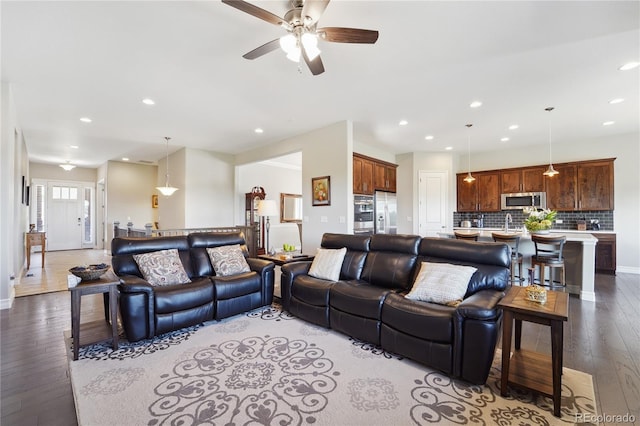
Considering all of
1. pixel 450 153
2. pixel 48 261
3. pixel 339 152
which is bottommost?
pixel 48 261

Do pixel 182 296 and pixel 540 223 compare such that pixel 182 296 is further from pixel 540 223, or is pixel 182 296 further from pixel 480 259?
pixel 540 223

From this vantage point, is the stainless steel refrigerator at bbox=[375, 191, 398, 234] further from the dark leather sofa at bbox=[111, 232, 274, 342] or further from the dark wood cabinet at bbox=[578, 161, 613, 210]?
the dark wood cabinet at bbox=[578, 161, 613, 210]

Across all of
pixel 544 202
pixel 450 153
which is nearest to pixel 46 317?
pixel 450 153

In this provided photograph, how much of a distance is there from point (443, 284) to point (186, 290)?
250 cm

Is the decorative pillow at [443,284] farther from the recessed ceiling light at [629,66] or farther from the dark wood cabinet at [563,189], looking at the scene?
the dark wood cabinet at [563,189]

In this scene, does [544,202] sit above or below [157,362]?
above

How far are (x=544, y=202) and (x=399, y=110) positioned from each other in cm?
460

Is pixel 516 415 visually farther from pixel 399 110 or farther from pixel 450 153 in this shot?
pixel 450 153

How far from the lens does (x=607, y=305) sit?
3787mm

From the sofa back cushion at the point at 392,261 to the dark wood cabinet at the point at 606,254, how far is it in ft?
17.6

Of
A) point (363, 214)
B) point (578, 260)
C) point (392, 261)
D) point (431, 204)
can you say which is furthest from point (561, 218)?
point (392, 261)

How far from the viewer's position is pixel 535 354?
226 centimetres

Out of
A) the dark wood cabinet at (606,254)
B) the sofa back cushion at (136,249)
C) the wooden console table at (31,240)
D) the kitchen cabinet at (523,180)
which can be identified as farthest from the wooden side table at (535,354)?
the wooden console table at (31,240)

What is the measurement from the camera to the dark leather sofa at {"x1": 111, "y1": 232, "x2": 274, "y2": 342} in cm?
270
